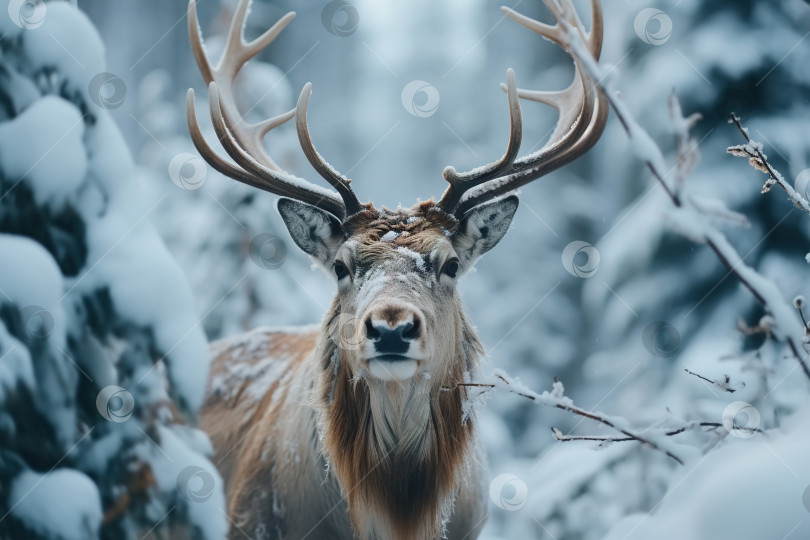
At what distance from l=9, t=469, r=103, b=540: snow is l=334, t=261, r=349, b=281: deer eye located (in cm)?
158

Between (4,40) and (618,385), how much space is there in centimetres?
781

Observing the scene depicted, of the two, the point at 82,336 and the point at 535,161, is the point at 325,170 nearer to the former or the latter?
the point at 535,161

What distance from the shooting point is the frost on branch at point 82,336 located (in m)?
3.53

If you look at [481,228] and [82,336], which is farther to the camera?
[481,228]
